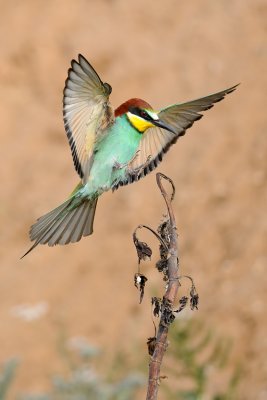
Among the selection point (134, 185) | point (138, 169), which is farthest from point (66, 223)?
point (134, 185)

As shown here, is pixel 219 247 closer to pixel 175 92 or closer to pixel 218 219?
pixel 218 219

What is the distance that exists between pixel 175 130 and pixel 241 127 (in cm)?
352

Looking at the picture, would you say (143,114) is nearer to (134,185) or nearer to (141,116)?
(141,116)

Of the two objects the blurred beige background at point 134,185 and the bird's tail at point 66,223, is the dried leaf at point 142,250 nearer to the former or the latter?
the bird's tail at point 66,223

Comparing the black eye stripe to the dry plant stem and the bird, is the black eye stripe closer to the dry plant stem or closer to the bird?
the bird

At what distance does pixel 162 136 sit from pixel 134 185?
3.59 meters

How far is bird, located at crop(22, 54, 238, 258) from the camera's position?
2.02m

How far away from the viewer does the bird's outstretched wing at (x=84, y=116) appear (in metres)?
2.07

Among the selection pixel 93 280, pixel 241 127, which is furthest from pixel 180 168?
pixel 93 280

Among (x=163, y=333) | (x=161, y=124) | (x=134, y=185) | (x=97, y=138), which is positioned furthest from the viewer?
(x=134, y=185)

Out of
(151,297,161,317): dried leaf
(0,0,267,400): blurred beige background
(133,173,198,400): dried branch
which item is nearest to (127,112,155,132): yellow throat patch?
(133,173,198,400): dried branch

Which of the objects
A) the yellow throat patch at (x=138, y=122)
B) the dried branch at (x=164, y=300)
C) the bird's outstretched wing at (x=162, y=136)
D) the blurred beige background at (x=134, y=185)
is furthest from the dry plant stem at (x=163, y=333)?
the blurred beige background at (x=134, y=185)

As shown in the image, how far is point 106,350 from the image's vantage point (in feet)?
16.7

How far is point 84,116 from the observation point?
2113 millimetres
